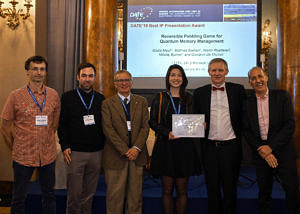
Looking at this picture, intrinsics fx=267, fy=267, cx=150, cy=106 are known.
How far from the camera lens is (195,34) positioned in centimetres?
507

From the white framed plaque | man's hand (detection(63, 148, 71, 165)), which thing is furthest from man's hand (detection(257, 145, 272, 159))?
man's hand (detection(63, 148, 71, 165))

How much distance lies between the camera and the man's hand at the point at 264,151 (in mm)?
2529

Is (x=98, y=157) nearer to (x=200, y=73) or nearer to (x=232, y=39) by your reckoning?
(x=200, y=73)

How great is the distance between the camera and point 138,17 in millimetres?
5141

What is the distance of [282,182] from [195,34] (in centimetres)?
327

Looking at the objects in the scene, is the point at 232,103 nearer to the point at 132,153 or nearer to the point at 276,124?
the point at 276,124

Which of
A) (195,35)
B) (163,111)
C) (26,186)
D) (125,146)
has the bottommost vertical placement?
(26,186)

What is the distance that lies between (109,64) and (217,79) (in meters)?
2.40

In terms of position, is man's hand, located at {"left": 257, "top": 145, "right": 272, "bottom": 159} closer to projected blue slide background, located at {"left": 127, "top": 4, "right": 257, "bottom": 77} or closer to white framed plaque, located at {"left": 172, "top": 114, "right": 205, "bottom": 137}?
white framed plaque, located at {"left": 172, "top": 114, "right": 205, "bottom": 137}

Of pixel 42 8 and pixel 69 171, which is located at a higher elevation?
pixel 42 8

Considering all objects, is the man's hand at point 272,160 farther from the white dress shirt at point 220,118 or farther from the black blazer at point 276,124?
the white dress shirt at point 220,118

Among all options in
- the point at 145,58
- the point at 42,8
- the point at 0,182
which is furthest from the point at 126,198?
the point at 42,8

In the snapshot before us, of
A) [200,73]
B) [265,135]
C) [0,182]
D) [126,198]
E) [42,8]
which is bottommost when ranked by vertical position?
[0,182]

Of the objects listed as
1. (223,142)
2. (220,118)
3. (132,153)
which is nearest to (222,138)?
(223,142)
